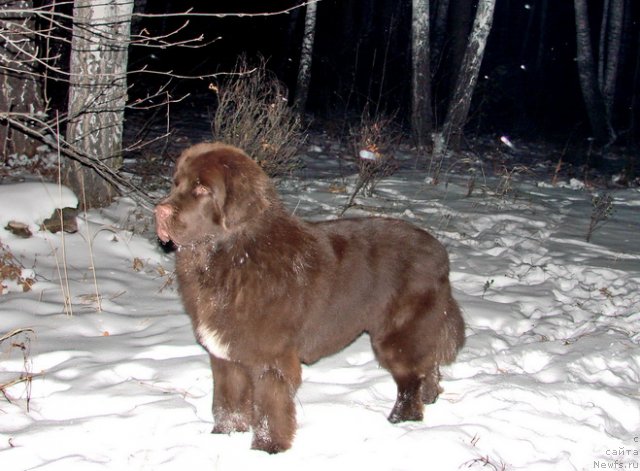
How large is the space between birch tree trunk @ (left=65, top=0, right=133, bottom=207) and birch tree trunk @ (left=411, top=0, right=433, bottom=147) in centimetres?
805

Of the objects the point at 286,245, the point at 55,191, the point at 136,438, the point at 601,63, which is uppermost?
the point at 601,63

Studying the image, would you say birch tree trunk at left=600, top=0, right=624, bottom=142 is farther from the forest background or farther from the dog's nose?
the dog's nose

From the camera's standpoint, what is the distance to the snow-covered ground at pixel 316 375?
369 cm

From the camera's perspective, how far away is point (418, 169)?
12539 millimetres

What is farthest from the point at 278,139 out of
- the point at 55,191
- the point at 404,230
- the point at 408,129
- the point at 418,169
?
the point at 408,129

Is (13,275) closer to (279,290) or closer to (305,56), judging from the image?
→ (279,290)

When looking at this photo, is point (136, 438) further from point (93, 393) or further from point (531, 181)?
point (531, 181)

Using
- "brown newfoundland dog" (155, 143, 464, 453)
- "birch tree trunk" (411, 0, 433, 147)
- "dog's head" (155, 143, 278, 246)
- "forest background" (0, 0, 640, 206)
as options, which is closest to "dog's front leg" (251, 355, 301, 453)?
"brown newfoundland dog" (155, 143, 464, 453)

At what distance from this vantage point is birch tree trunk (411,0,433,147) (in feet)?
44.3

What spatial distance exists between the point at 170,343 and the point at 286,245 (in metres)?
1.70

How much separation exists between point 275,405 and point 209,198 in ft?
3.94

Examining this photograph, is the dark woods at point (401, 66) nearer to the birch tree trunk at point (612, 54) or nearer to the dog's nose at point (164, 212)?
the birch tree trunk at point (612, 54)

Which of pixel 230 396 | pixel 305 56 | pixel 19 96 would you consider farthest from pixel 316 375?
pixel 305 56

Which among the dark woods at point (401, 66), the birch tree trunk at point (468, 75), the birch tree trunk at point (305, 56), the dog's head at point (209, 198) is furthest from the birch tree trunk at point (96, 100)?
the dark woods at point (401, 66)
